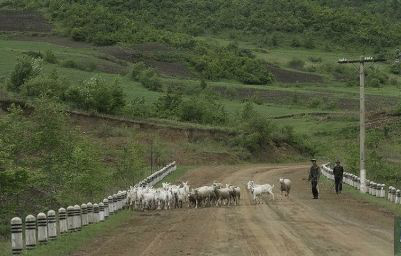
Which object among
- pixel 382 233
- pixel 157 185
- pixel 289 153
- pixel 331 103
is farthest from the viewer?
pixel 331 103

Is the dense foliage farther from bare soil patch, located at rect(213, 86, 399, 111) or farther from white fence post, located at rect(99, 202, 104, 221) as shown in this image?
white fence post, located at rect(99, 202, 104, 221)

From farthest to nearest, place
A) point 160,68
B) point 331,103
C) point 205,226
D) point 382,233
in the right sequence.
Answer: point 160,68
point 331,103
point 205,226
point 382,233

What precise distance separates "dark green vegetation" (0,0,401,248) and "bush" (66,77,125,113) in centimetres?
14

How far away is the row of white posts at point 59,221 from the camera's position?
20.3m

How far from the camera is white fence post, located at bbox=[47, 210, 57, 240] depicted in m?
→ 22.8

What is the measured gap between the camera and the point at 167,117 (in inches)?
3388

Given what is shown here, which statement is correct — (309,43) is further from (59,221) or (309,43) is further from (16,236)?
(16,236)

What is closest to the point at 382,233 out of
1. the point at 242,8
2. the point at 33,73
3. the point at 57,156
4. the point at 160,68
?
the point at 57,156

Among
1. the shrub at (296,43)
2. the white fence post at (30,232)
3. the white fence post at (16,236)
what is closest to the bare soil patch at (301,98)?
the shrub at (296,43)

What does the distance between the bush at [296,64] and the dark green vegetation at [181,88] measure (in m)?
0.33

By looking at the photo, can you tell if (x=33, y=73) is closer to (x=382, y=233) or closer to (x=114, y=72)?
(x=114, y=72)

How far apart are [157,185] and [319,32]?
420ft

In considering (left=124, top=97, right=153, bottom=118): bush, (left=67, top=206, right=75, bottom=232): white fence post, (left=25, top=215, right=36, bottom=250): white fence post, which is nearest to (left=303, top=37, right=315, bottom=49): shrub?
(left=124, top=97, right=153, bottom=118): bush

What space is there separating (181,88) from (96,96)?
29524 mm
